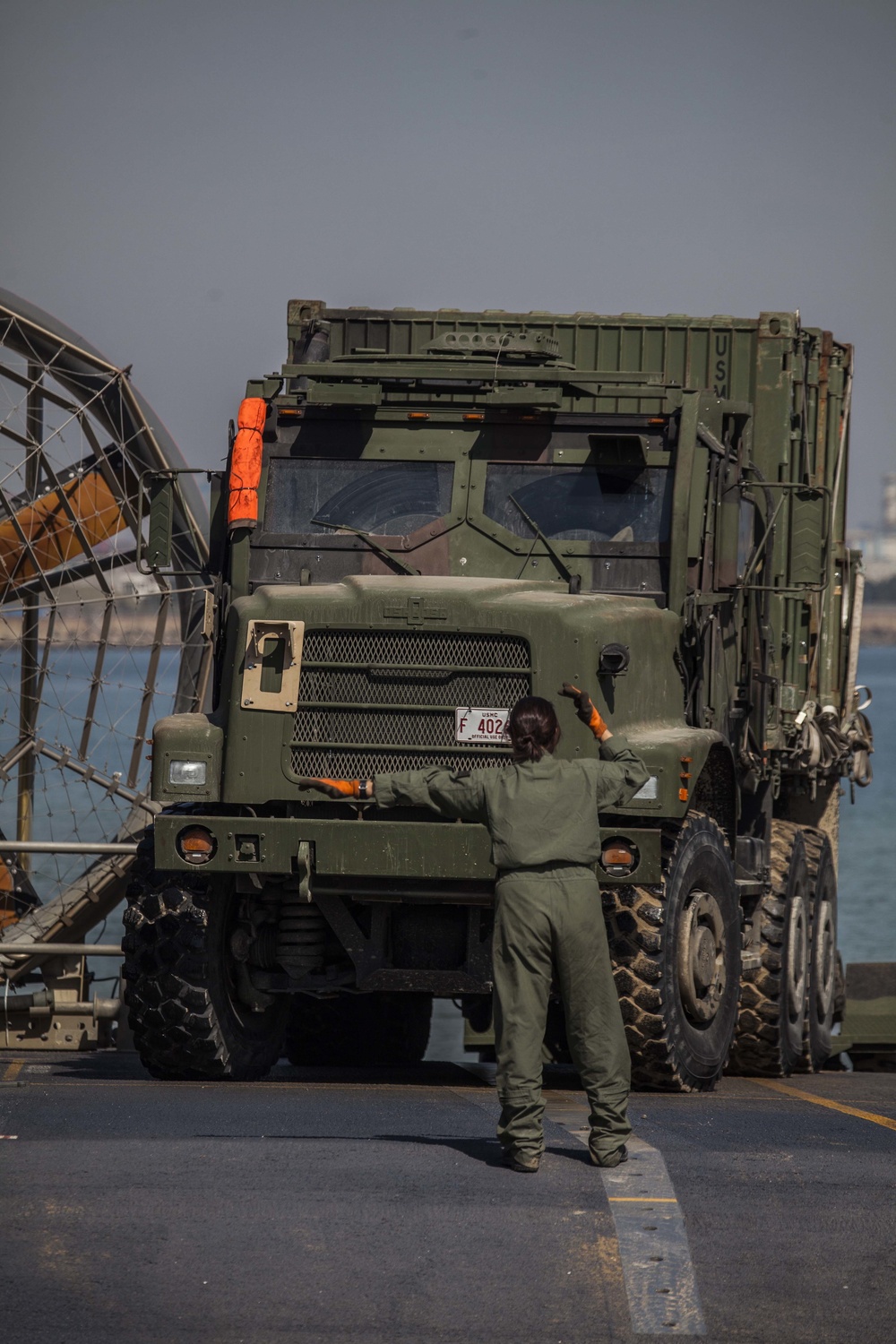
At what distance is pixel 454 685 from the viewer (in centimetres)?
948

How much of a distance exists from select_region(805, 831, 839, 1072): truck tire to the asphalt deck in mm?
4921

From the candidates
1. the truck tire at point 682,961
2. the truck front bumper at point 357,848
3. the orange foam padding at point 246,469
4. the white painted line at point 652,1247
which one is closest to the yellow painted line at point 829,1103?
the truck tire at point 682,961

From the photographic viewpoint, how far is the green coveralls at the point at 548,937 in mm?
7348

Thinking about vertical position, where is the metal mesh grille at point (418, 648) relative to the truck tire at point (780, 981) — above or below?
above

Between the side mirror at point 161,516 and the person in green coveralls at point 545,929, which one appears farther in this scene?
the side mirror at point 161,516

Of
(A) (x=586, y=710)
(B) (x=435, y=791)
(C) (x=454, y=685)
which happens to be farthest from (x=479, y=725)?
(B) (x=435, y=791)

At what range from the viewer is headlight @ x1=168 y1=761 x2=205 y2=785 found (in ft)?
31.0

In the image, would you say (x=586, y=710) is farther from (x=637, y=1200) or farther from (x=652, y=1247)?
(x=652, y=1247)

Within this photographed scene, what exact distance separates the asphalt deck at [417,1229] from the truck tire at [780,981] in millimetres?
3579

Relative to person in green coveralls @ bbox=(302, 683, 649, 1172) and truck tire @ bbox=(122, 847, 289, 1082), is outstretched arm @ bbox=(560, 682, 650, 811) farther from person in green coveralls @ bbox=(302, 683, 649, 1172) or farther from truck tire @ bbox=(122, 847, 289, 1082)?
truck tire @ bbox=(122, 847, 289, 1082)

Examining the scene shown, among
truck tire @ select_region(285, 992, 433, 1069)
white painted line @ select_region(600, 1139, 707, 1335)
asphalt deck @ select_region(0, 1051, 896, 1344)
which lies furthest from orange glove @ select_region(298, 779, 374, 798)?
truck tire @ select_region(285, 992, 433, 1069)

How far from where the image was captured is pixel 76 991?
14695mm

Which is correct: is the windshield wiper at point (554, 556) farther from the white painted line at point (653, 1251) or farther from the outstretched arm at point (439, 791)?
the white painted line at point (653, 1251)

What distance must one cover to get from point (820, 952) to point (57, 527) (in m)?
6.51
